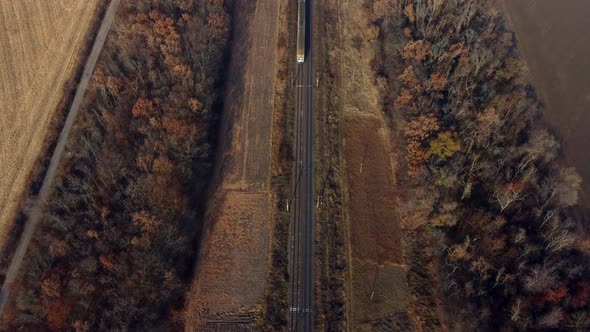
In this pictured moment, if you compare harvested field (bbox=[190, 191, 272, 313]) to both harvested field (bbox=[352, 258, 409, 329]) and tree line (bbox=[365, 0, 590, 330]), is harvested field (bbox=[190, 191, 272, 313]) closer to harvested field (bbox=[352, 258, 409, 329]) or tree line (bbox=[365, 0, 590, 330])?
harvested field (bbox=[352, 258, 409, 329])

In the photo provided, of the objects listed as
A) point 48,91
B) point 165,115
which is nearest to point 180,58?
point 165,115

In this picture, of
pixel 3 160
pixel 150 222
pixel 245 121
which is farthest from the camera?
pixel 245 121

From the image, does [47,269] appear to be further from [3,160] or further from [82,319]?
→ [3,160]

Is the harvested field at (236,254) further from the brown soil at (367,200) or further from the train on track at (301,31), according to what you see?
the train on track at (301,31)

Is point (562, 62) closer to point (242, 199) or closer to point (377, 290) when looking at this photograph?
point (377, 290)

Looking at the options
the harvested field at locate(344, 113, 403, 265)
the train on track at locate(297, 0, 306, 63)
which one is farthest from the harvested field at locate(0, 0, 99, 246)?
the harvested field at locate(344, 113, 403, 265)

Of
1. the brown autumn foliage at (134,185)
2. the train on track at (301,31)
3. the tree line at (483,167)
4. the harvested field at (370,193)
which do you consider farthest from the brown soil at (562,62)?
the brown autumn foliage at (134,185)

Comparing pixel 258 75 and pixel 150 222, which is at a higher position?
pixel 258 75

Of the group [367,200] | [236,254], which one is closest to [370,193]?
[367,200]
